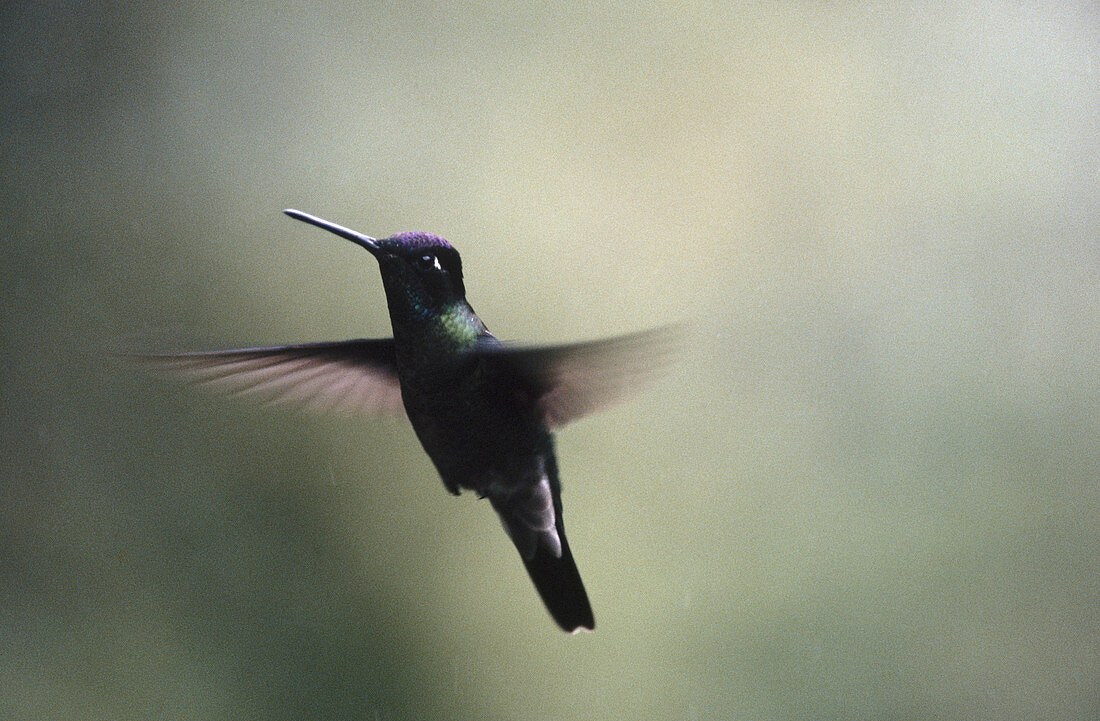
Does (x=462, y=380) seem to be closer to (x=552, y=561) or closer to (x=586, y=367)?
(x=586, y=367)

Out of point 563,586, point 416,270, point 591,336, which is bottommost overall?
point 563,586

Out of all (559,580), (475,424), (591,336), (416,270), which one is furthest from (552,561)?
(591,336)

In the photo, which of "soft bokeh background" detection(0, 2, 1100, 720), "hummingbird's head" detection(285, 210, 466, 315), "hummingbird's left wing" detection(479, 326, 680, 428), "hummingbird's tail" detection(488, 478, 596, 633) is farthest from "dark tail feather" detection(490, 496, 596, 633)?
"soft bokeh background" detection(0, 2, 1100, 720)

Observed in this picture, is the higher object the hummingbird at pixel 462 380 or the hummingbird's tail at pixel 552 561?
the hummingbird at pixel 462 380

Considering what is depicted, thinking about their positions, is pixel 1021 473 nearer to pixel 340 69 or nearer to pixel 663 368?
pixel 663 368

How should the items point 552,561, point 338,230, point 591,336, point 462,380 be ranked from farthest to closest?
point 591,336 → point 552,561 → point 462,380 → point 338,230

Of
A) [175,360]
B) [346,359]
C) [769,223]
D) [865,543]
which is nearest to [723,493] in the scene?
[865,543]

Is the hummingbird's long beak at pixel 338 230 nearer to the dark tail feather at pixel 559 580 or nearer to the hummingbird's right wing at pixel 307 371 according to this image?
the hummingbird's right wing at pixel 307 371

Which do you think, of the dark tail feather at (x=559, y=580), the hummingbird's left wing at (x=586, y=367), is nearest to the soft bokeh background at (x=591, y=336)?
the dark tail feather at (x=559, y=580)
